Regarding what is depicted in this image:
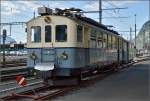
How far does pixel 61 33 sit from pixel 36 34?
1303mm

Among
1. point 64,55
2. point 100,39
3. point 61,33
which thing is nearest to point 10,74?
point 100,39

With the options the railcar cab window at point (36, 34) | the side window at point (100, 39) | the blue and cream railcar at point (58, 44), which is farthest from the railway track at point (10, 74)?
the side window at point (100, 39)

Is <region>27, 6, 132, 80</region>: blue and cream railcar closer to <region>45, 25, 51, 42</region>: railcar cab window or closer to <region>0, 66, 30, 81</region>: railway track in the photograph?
<region>45, 25, 51, 42</region>: railcar cab window

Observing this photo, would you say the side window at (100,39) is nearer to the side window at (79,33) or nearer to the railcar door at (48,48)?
the side window at (79,33)

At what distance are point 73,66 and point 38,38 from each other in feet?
7.16

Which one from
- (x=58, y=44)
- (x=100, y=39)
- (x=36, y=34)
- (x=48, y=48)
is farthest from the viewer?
(x=100, y=39)

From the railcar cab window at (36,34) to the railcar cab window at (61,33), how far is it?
3.05 feet

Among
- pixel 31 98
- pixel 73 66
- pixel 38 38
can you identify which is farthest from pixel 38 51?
pixel 31 98

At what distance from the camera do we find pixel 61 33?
18062 mm

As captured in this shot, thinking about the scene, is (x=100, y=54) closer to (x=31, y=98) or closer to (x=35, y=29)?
(x=35, y=29)

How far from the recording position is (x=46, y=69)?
56.5 feet

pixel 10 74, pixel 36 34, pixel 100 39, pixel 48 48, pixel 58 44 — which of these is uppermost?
pixel 36 34

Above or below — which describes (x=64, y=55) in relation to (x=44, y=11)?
below

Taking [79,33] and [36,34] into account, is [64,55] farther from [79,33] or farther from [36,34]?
[36,34]
